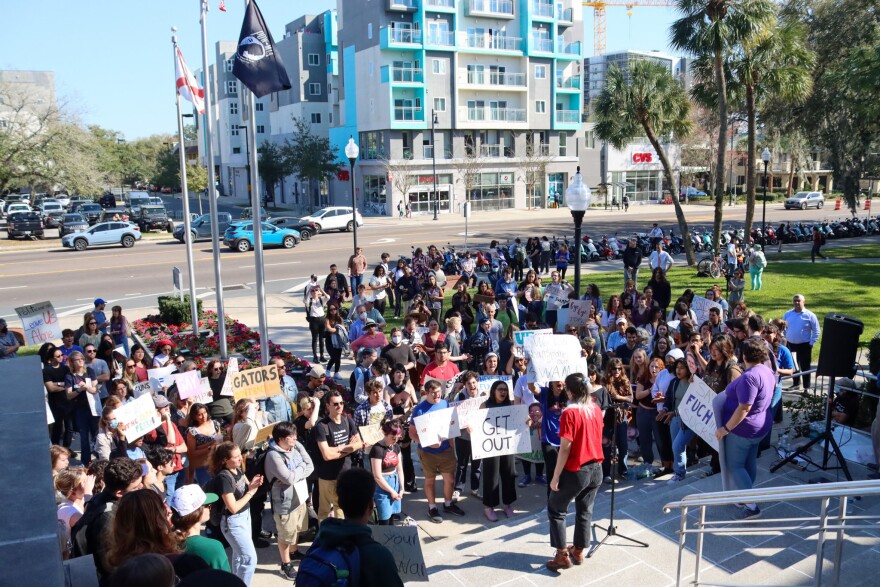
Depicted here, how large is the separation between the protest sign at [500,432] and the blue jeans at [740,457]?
215 centimetres

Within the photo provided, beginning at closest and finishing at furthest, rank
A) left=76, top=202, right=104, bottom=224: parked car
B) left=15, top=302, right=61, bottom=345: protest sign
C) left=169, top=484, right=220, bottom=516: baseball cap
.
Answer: left=169, top=484, right=220, bottom=516: baseball cap < left=15, top=302, right=61, bottom=345: protest sign < left=76, top=202, right=104, bottom=224: parked car

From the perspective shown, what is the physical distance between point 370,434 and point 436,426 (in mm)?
752

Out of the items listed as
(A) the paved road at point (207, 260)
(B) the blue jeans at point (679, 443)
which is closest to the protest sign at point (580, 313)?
(B) the blue jeans at point (679, 443)

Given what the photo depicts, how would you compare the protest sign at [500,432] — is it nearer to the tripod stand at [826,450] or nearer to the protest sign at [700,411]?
the protest sign at [700,411]

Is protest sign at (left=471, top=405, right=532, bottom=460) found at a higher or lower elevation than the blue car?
lower

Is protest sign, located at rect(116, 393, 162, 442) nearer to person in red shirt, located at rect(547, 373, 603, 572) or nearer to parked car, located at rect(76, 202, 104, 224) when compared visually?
person in red shirt, located at rect(547, 373, 603, 572)

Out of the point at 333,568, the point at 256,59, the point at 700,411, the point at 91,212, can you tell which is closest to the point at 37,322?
the point at 256,59

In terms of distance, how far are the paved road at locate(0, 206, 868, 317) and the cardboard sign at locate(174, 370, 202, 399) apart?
15.1m

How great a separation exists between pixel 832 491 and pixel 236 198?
95709 mm

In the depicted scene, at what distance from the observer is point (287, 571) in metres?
7.63

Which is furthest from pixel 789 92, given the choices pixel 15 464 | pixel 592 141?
pixel 592 141

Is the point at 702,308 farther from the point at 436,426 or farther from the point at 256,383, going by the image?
the point at 256,383

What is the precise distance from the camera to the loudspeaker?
8.59m

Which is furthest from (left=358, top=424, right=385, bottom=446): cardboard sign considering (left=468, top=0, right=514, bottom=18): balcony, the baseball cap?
(left=468, top=0, right=514, bottom=18): balcony
